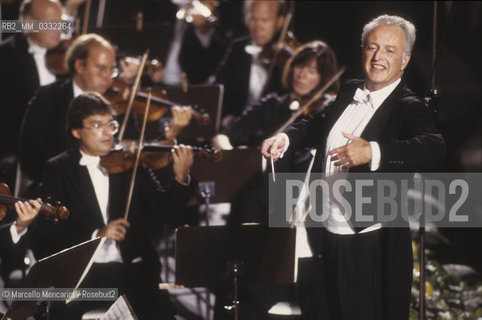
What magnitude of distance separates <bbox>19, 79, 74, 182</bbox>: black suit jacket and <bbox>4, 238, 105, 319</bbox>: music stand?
1469 millimetres

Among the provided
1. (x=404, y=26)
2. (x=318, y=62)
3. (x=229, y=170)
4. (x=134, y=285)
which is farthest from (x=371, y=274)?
(x=318, y=62)

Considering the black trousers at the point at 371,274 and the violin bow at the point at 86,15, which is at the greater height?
the violin bow at the point at 86,15

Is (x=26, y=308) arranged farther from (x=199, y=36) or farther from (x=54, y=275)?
(x=199, y=36)

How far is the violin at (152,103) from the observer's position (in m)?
4.08

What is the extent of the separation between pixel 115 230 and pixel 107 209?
0.25 metres

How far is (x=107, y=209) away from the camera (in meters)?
3.35

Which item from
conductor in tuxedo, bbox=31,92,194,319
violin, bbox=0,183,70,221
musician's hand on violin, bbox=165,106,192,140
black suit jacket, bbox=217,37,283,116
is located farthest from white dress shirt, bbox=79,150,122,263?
black suit jacket, bbox=217,37,283,116

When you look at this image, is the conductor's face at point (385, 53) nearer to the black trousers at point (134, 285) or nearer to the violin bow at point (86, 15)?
the black trousers at point (134, 285)

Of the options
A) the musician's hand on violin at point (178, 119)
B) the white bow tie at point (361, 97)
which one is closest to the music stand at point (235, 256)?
the white bow tie at point (361, 97)

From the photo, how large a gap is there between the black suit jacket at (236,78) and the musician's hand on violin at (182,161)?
4.36 ft

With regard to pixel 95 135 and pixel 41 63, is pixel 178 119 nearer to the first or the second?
pixel 95 135

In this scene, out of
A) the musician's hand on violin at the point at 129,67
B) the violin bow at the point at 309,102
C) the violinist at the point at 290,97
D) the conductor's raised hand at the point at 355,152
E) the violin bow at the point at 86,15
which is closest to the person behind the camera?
the conductor's raised hand at the point at 355,152

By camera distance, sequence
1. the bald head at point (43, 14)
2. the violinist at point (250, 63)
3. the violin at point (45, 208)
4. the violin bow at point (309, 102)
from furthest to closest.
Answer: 1. the violinist at point (250, 63)
2. the bald head at point (43, 14)
3. the violin bow at point (309, 102)
4. the violin at point (45, 208)

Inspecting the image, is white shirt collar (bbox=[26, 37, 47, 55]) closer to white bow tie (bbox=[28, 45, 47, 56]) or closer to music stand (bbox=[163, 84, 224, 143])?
white bow tie (bbox=[28, 45, 47, 56])
